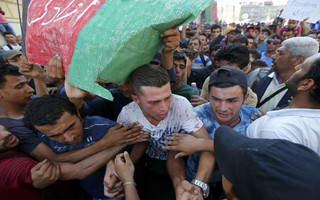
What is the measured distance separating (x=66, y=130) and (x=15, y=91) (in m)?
0.84

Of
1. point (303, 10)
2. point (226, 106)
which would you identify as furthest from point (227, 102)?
point (303, 10)

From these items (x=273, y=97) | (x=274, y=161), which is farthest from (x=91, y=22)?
(x=273, y=97)

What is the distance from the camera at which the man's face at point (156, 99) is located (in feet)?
4.92

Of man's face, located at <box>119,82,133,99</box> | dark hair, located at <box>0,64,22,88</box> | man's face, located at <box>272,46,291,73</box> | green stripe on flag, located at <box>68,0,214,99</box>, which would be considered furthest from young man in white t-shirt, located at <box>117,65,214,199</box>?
man's face, located at <box>272,46,291,73</box>

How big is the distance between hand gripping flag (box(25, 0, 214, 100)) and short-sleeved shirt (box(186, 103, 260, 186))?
0.84 meters

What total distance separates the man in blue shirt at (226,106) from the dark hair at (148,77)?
519mm

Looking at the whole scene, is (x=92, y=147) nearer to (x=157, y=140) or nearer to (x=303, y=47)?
(x=157, y=140)

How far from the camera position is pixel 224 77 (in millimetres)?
1739

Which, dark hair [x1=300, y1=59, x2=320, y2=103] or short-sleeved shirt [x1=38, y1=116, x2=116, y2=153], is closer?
dark hair [x1=300, y1=59, x2=320, y2=103]

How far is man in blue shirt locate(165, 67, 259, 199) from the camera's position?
1.71 metres

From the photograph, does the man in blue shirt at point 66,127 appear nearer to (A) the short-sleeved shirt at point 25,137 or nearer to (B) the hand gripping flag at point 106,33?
(A) the short-sleeved shirt at point 25,137

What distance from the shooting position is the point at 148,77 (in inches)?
57.5

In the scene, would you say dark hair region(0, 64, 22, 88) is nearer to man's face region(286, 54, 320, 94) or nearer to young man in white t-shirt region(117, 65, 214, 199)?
young man in white t-shirt region(117, 65, 214, 199)

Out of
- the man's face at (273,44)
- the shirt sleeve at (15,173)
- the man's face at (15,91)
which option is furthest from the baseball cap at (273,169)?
the man's face at (273,44)
